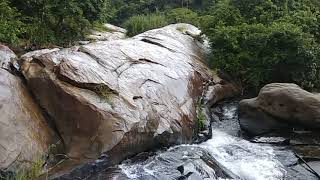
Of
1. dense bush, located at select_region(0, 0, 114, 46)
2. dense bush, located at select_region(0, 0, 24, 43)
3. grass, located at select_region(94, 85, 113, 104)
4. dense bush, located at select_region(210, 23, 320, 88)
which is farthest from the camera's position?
dense bush, located at select_region(0, 0, 114, 46)

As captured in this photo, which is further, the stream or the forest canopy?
the forest canopy

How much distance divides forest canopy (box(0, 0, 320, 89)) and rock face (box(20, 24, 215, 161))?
267 centimetres

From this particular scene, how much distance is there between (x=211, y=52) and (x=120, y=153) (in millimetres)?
6337

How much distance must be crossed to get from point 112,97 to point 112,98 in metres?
0.03

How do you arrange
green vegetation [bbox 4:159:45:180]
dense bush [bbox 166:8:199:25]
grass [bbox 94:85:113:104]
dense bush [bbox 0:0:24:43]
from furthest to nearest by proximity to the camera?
1. dense bush [bbox 166:8:199:25]
2. dense bush [bbox 0:0:24:43]
3. grass [bbox 94:85:113:104]
4. green vegetation [bbox 4:159:45:180]

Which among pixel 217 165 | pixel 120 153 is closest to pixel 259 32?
pixel 217 165

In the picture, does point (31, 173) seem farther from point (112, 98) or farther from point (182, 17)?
point (182, 17)

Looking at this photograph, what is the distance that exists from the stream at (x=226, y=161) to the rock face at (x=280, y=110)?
10.9 inches

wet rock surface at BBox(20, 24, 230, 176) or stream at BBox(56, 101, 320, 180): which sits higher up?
wet rock surface at BBox(20, 24, 230, 176)

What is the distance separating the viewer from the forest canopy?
454 inches

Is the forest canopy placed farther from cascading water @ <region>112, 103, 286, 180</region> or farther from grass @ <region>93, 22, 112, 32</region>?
cascading water @ <region>112, 103, 286, 180</region>

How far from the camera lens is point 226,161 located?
8.09 m

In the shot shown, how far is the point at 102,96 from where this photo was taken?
757 centimetres

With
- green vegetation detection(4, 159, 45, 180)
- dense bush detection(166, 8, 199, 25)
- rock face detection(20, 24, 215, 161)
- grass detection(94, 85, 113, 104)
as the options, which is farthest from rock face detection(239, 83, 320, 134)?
dense bush detection(166, 8, 199, 25)
